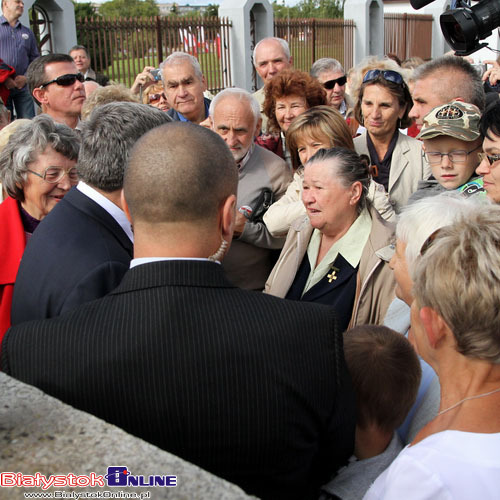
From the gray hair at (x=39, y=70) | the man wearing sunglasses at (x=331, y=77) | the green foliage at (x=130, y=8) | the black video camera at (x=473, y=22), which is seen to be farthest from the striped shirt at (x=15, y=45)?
the green foliage at (x=130, y=8)

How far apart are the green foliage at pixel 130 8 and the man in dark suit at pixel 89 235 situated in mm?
46369

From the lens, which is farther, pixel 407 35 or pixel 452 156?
pixel 407 35

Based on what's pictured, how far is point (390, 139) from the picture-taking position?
4.06 metres

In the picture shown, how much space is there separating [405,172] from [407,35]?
19.1 meters

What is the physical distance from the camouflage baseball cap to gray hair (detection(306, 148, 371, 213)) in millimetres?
429

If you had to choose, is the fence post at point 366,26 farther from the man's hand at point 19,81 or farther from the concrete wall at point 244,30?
the man's hand at point 19,81

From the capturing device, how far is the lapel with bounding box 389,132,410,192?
12.6 feet

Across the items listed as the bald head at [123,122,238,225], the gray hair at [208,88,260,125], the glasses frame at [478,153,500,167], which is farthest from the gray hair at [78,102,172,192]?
the glasses frame at [478,153,500,167]

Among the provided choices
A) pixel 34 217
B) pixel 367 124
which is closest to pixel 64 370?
pixel 34 217

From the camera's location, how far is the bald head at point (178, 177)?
1461mm

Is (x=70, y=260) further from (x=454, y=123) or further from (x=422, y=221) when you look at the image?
(x=454, y=123)

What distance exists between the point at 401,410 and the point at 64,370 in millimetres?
1037

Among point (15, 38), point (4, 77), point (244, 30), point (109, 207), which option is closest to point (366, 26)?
point (244, 30)

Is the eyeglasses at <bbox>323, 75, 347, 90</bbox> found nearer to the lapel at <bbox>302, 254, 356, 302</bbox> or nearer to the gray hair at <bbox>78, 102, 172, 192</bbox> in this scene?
the lapel at <bbox>302, 254, 356, 302</bbox>
